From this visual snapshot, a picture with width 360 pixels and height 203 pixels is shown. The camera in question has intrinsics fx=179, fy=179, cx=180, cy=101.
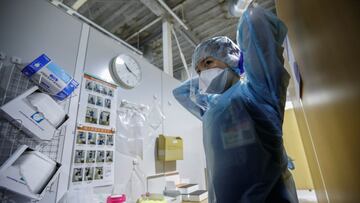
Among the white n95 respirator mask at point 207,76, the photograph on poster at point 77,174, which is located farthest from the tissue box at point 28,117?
the white n95 respirator mask at point 207,76

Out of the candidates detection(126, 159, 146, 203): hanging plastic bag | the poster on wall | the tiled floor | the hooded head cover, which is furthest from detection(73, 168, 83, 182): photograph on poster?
the tiled floor

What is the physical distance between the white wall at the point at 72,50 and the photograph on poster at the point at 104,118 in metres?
0.18

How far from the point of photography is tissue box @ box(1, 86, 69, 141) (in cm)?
81

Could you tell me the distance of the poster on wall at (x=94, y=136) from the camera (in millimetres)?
1075

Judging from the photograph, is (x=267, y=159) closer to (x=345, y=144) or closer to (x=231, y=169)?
(x=231, y=169)

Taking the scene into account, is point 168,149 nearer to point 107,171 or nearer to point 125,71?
point 107,171

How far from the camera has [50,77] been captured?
0.96 meters

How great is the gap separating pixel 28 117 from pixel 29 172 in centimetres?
25

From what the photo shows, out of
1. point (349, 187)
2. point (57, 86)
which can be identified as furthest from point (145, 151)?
point (349, 187)

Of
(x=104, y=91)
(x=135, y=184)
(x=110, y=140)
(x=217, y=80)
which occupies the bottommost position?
(x=135, y=184)

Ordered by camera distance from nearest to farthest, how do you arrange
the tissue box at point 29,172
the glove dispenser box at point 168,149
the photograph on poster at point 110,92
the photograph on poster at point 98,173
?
1. the tissue box at point 29,172
2. the photograph on poster at point 98,173
3. the photograph on poster at point 110,92
4. the glove dispenser box at point 168,149

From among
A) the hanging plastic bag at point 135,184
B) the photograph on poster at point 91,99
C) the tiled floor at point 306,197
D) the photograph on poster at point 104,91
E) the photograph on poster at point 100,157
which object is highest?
the photograph on poster at point 104,91

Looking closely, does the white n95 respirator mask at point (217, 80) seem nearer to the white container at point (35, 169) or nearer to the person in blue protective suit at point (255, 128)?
the person in blue protective suit at point (255, 128)

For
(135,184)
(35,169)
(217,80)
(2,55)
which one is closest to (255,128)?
(217,80)
